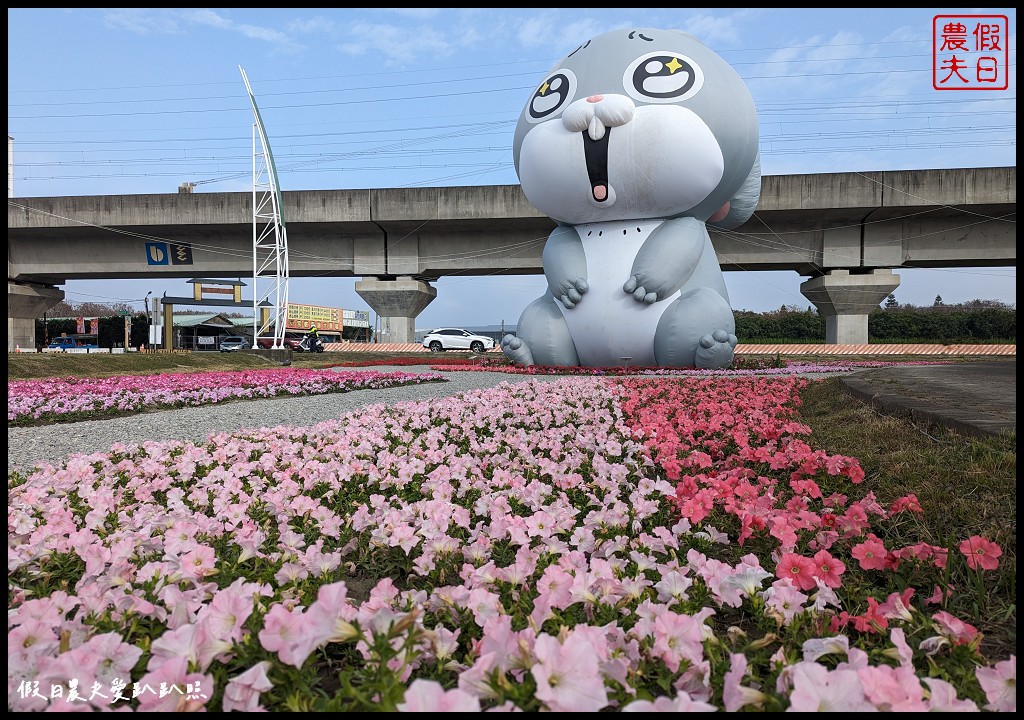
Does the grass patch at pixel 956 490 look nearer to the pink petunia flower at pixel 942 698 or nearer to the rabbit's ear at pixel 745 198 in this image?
the pink petunia flower at pixel 942 698

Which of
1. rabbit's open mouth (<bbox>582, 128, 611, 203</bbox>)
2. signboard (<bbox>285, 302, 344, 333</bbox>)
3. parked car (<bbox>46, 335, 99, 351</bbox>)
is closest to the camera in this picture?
rabbit's open mouth (<bbox>582, 128, 611, 203</bbox>)

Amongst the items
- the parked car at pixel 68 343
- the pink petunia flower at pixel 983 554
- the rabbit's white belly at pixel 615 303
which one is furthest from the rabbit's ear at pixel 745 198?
the parked car at pixel 68 343

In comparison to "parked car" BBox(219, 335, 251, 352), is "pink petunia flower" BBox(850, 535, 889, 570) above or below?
below

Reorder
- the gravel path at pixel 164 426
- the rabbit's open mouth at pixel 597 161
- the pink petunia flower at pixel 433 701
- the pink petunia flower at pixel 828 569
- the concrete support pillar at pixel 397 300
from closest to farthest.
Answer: the pink petunia flower at pixel 433 701
the pink petunia flower at pixel 828 569
the gravel path at pixel 164 426
the rabbit's open mouth at pixel 597 161
the concrete support pillar at pixel 397 300

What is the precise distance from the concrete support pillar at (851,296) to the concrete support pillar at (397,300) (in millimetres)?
16761

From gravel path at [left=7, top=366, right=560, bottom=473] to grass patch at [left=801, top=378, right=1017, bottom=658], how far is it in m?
4.51

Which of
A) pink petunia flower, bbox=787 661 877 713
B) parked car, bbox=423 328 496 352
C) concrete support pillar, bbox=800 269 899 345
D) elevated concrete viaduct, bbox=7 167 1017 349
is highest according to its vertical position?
Result: elevated concrete viaduct, bbox=7 167 1017 349

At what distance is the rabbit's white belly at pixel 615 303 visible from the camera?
1042 centimetres

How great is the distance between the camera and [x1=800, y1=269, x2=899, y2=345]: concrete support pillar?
74.7 feet

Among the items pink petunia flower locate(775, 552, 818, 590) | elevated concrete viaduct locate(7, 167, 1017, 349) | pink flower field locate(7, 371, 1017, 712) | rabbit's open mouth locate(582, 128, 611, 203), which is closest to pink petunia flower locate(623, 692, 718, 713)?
pink flower field locate(7, 371, 1017, 712)

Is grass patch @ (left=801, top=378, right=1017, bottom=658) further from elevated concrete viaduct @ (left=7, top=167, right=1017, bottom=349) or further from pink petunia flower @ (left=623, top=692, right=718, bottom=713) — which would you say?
elevated concrete viaduct @ (left=7, top=167, right=1017, bottom=349)

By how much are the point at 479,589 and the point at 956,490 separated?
6.78ft

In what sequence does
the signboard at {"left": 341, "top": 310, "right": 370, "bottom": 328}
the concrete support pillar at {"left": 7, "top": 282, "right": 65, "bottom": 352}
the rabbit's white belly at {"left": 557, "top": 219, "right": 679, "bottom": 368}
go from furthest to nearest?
the signboard at {"left": 341, "top": 310, "right": 370, "bottom": 328} → the concrete support pillar at {"left": 7, "top": 282, "right": 65, "bottom": 352} → the rabbit's white belly at {"left": 557, "top": 219, "right": 679, "bottom": 368}

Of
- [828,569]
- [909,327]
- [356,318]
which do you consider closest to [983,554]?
[828,569]
